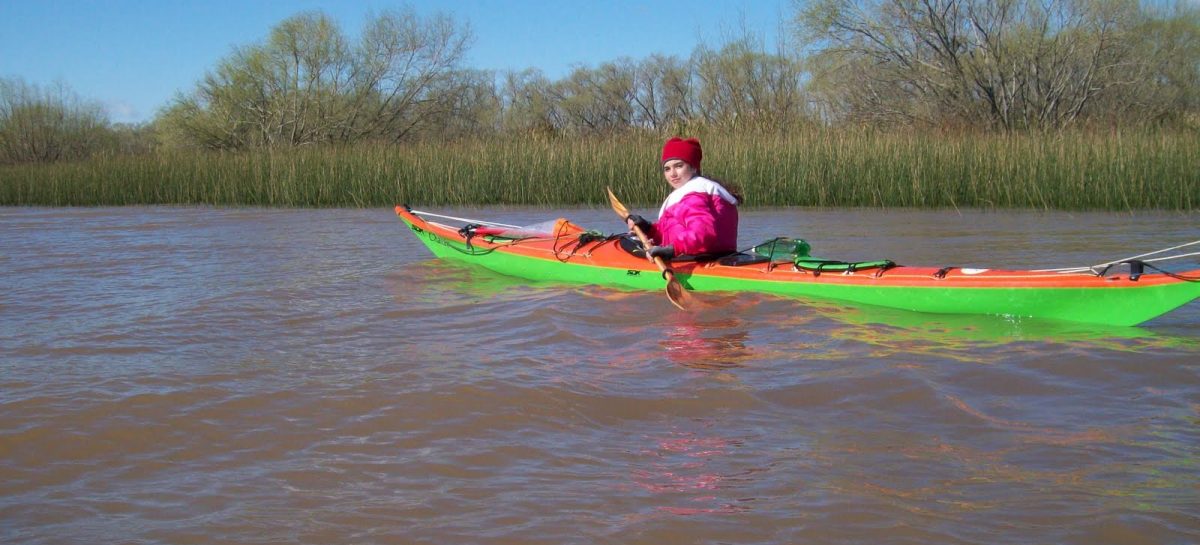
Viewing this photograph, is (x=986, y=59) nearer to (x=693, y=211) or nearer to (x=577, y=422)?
(x=693, y=211)

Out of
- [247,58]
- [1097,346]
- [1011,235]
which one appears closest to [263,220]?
[1011,235]

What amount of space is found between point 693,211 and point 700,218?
0.19 feet

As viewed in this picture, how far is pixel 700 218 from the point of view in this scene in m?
6.13

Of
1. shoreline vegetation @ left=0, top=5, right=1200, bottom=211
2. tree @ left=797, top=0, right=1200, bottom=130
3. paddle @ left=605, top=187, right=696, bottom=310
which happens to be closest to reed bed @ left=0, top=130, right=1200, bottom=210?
shoreline vegetation @ left=0, top=5, right=1200, bottom=211

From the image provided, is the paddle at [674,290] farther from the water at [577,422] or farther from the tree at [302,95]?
the tree at [302,95]

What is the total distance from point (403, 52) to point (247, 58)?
378cm

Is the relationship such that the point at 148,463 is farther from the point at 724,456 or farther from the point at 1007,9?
the point at 1007,9

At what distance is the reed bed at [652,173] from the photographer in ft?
39.8

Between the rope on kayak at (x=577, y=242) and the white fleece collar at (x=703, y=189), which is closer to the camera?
the white fleece collar at (x=703, y=189)

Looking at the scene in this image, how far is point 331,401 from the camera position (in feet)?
12.8

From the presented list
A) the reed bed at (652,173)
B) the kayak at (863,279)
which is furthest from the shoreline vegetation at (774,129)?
the kayak at (863,279)

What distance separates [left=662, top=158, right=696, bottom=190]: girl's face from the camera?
624cm

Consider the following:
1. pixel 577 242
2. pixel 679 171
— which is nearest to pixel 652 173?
pixel 577 242

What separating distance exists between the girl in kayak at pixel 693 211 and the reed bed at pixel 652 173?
24.1 ft
